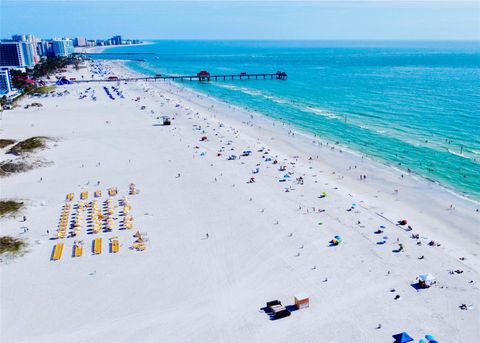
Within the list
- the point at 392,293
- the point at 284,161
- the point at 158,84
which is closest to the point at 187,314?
the point at 392,293

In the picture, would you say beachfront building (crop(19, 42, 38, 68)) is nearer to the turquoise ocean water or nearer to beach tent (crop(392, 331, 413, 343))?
the turquoise ocean water

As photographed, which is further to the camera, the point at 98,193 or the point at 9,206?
the point at 98,193

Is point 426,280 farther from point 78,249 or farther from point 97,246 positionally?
point 78,249

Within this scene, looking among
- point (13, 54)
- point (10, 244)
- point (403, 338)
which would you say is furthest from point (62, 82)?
point (403, 338)

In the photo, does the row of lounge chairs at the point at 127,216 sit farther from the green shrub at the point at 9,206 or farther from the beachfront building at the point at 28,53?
the beachfront building at the point at 28,53

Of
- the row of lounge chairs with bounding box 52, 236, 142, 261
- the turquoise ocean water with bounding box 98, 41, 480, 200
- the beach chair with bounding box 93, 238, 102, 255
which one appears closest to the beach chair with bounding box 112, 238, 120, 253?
the row of lounge chairs with bounding box 52, 236, 142, 261

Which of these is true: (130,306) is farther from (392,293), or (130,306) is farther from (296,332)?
(392,293)
